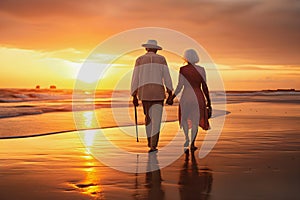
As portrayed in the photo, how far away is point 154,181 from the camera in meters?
5.68

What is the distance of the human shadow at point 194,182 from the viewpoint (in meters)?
4.92

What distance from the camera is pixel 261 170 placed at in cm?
645

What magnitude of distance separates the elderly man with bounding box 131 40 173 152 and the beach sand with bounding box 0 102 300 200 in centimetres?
68

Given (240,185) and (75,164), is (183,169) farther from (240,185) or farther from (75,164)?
(75,164)

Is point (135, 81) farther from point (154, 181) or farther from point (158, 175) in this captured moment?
point (154, 181)

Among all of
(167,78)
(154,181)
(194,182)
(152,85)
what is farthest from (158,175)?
(167,78)

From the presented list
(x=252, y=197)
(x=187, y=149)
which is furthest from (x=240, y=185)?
(x=187, y=149)

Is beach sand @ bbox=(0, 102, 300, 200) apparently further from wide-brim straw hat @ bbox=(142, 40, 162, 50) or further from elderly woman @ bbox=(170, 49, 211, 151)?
wide-brim straw hat @ bbox=(142, 40, 162, 50)

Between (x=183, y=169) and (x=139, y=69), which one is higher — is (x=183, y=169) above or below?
below

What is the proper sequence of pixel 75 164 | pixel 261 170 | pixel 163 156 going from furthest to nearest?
pixel 163 156, pixel 75 164, pixel 261 170

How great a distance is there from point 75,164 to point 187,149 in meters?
2.61

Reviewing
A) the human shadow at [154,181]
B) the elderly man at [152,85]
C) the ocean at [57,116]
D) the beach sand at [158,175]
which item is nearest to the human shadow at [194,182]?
the beach sand at [158,175]

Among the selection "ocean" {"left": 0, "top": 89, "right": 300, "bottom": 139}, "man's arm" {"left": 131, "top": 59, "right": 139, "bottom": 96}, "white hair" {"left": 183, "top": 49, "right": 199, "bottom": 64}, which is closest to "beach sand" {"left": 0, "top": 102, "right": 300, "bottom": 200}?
"man's arm" {"left": 131, "top": 59, "right": 139, "bottom": 96}

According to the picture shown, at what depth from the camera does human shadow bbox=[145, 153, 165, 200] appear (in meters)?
4.89
